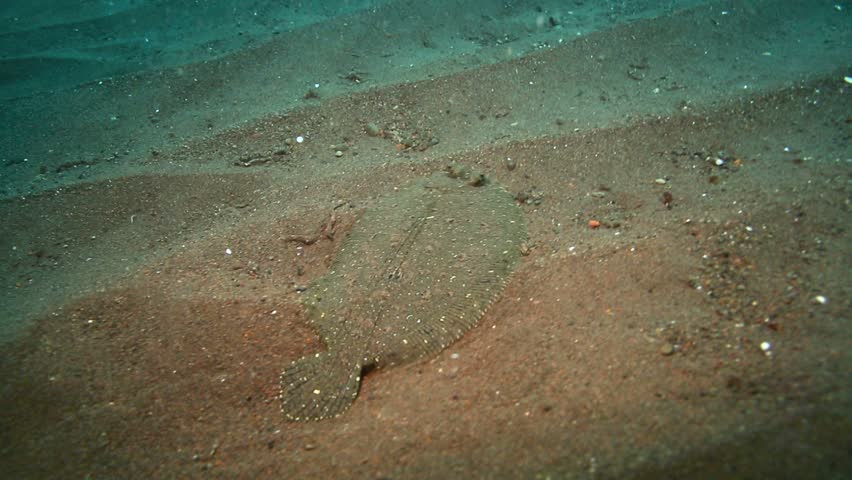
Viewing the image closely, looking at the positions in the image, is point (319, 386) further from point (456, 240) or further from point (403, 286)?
point (456, 240)

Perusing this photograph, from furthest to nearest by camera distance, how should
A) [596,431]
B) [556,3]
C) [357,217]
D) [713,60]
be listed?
[556,3], [713,60], [357,217], [596,431]

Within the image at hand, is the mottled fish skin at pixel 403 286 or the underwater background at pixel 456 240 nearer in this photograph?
the underwater background at pixel 456 240

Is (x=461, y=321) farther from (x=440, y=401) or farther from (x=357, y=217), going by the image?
(x=357, y=217)

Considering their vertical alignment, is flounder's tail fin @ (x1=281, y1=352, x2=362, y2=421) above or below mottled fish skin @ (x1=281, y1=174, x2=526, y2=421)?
below

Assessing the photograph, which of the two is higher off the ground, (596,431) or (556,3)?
(556,3)

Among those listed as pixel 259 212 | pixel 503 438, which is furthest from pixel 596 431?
pixel 259 212
